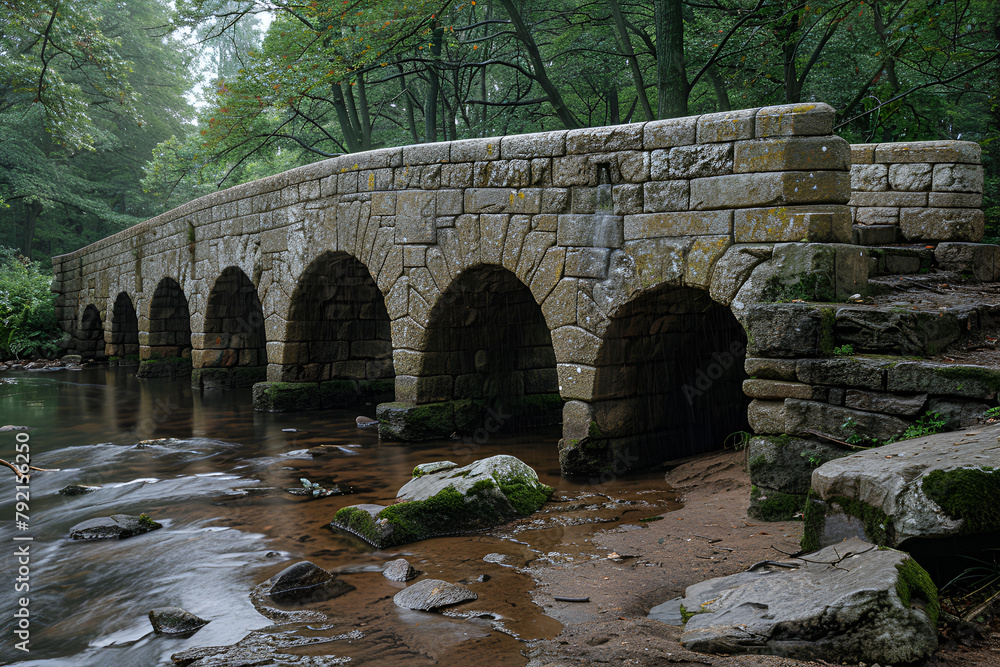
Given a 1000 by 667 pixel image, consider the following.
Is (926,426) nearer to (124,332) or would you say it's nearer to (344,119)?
(344,119)

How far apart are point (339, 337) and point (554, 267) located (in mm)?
5077

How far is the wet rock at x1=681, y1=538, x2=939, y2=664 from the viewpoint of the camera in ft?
6.91

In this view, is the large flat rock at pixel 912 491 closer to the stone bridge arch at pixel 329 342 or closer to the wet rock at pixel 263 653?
the wet rock at pixel 263 653

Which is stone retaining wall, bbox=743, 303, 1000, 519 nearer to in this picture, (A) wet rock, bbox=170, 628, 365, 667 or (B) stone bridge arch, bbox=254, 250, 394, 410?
(A) wet rock, bbox=170, 628, 365, 667

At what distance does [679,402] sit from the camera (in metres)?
6.47

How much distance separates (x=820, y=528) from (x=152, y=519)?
458 centimetres

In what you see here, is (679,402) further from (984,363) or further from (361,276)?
(361,276)

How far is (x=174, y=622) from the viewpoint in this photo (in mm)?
3256

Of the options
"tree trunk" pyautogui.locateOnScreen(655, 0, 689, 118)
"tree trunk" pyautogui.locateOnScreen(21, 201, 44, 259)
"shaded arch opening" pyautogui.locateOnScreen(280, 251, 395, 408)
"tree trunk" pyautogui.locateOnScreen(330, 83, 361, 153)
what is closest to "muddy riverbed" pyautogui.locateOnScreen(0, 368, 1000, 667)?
"shaded arch opening" pyautogui.locateOnScreen(280, 251, 395, 408)

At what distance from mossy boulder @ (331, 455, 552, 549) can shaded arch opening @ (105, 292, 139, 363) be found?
625 inches

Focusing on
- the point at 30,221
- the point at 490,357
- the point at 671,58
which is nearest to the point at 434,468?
the point at 490,357

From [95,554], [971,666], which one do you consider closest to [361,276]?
[95,554]

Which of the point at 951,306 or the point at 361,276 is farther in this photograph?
the point at 361,276

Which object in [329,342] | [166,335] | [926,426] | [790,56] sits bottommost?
[926,426]
